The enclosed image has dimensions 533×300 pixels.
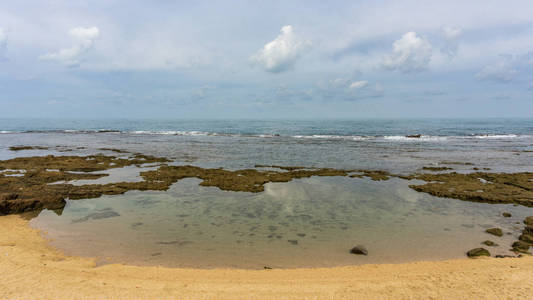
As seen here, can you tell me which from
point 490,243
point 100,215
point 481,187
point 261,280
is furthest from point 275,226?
point 481,187

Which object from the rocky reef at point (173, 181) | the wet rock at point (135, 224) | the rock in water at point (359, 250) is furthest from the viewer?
the rocky reef at point (173, 181)

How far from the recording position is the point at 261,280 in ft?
23.0

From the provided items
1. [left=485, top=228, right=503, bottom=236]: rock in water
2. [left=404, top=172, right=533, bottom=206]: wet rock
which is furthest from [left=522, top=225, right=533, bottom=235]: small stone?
[left=404, top=172, right=533, bottom=206]: wet rock

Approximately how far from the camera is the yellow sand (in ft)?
20.5

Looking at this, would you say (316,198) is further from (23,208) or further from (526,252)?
(23,208)

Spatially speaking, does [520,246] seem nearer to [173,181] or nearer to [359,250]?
[359,250]

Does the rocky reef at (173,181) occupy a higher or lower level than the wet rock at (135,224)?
higher

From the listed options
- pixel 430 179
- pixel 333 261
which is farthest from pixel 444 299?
pixel 430 179

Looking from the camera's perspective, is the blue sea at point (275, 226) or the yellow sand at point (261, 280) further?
the blue sea at point (275, 226)

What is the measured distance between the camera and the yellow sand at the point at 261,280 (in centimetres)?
626

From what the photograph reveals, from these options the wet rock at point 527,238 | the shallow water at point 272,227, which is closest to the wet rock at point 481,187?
the shallow water at point 272,227

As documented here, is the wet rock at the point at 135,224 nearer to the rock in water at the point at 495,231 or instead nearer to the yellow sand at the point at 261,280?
the yellow sand at the point at 261,280

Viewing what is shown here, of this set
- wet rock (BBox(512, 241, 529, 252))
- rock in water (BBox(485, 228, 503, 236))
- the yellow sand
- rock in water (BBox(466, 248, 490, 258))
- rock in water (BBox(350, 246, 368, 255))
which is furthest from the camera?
rock in water (BBox(485, 228, 503, 236))

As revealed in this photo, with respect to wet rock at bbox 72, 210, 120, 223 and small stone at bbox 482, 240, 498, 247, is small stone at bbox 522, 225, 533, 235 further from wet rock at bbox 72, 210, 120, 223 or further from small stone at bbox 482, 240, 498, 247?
wet rock at bbox 72, 210, 120, 223
